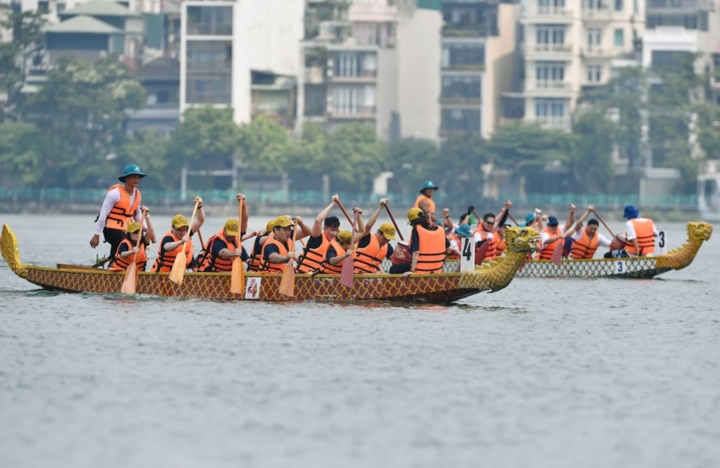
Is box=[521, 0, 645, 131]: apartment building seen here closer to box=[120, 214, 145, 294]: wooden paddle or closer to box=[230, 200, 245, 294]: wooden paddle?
box=[230, 200, 245, 294]: wooden paddle

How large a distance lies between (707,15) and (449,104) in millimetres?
19231

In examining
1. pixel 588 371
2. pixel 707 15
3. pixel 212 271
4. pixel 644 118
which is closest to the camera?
pixel 588 371

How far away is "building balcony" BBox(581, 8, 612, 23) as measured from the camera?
421 feet

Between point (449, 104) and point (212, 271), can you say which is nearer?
point (212, 271)

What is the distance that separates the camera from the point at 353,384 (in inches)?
936

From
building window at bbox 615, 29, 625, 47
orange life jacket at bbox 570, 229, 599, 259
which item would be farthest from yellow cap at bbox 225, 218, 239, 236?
building window at bbox 615, 29, 625, 47

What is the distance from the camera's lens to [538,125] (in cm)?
12175

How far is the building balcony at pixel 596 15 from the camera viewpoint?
12838cm

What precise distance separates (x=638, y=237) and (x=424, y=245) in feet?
41.1

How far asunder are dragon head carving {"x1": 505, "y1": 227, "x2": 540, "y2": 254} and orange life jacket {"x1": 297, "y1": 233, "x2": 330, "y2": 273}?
3.41m

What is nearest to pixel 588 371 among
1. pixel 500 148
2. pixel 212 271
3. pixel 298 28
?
pixel 212 271

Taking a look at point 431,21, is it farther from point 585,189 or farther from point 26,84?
point 26,84

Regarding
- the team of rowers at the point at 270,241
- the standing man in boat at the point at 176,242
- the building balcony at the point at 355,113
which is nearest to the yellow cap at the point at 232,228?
the team of rowers at the point at 270,241

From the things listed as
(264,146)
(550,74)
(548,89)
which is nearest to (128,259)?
(264,146)
